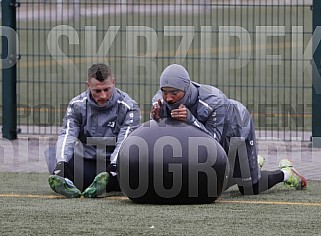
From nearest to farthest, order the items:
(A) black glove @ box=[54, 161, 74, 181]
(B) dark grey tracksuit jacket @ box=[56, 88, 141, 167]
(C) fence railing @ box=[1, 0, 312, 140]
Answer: (A) black glove @ box=[54, 161, 74, 181] < (B) dark grey tracksuit jacket @ box=[56, 88, 141, 167] < (C) fence railing @ box=[1, 0, 312, 140]

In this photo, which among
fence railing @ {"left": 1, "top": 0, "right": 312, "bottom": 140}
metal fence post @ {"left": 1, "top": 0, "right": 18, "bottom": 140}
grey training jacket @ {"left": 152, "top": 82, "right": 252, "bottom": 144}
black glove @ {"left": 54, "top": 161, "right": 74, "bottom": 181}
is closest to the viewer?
grey training jacket @ {"left": 152, "top": 82, "right": 252, "bottom": 144}

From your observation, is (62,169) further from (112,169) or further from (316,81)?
(316,81)

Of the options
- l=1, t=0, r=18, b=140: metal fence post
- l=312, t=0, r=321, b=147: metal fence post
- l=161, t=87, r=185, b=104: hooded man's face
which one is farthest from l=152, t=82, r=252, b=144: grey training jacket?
l=1, t=0, r=18, b=140: metal fence post

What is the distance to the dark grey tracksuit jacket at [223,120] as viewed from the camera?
1029cm

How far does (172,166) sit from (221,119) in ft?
2.71

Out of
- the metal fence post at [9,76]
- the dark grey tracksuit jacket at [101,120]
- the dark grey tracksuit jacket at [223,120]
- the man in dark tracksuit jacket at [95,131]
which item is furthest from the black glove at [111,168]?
the metal fence post at [9,76]

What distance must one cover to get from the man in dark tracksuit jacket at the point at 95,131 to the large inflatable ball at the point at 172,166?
0.71 meters

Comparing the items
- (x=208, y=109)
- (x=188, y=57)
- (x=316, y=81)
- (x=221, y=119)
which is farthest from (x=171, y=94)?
(x=188, y=57)

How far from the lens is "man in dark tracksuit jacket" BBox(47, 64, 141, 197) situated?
1062 centimetres

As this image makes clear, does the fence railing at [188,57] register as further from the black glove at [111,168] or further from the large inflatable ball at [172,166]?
the large inflatable ball at [172,166]

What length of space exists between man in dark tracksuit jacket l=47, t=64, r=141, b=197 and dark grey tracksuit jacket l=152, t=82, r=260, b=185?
493 mm

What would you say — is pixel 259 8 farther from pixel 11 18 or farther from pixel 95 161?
pixel 95 161

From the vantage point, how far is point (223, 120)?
1036cm

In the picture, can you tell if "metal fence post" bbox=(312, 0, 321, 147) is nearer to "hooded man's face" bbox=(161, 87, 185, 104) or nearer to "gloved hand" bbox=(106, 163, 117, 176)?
"gloved hand" bbox=(106, 163, 117, 176)
